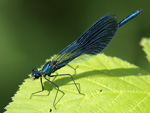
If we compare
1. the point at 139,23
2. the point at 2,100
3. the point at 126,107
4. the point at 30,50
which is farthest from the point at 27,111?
the point at 139,23

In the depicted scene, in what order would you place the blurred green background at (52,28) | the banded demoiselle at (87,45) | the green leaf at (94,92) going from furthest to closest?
the blurred green background at (52,28) → the banded demoiselle at (87,45) → the green leaf at (94,92)

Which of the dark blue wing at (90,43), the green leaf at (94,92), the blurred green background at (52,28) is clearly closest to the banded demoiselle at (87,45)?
the dark blue wing at (90,43)

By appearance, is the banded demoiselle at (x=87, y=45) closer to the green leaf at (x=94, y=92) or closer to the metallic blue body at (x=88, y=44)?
the metallic blue body at (x=88, y=44)

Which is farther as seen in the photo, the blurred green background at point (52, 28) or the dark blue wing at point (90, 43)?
the blurred green background at point (52, 28)

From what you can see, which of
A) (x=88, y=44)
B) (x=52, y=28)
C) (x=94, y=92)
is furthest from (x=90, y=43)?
(x=52, y=28)

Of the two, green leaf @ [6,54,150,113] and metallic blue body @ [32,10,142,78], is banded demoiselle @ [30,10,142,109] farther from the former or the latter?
green leaf @ [6,54,150,113]

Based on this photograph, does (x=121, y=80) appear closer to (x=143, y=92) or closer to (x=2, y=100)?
(x=143, y=92)
